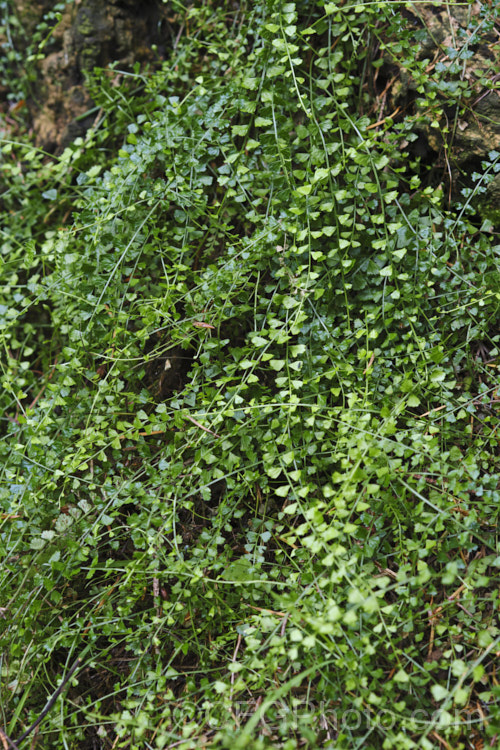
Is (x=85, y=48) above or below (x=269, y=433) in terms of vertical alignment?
above

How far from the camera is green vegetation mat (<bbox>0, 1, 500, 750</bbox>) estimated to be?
134 centimetres

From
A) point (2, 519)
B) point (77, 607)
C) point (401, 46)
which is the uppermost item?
point (401, 46)

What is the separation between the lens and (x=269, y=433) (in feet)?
5.16

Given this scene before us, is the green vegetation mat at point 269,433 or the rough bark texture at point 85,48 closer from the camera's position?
the green vegetation mat at point 269,433

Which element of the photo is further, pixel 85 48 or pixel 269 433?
pixel 85 48

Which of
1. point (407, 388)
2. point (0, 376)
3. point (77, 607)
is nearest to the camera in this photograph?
point (407, 388)

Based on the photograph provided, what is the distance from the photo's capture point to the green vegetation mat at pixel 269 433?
4.40ft

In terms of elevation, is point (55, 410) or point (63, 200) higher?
point (63, 200)

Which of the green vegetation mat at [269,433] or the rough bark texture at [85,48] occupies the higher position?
the rough bark texture at [85,48]

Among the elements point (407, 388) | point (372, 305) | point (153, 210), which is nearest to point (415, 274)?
point (372, 305)

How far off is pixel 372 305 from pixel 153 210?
779mm

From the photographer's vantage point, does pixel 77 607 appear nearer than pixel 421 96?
Yes

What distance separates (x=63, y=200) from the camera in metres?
2.35

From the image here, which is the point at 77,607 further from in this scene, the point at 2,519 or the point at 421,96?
the point at 421,96
